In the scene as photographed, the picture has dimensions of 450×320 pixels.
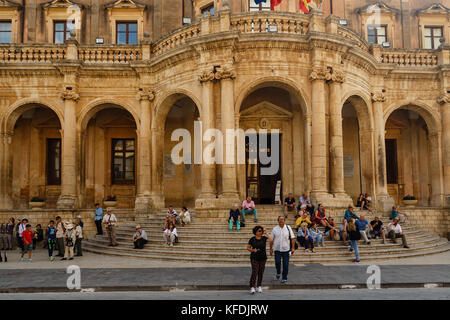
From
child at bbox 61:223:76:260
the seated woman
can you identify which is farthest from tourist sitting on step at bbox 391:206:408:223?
child at bbox 61:223:76:260

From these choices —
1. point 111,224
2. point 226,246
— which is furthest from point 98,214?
point 226,246

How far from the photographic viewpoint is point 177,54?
60.5 ft

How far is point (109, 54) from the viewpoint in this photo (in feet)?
68.2

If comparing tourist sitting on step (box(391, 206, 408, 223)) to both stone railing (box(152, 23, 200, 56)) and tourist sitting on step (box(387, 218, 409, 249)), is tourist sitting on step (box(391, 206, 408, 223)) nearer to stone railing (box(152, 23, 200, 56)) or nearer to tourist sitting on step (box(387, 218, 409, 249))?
tourist sitting on step (box(387, 218, 409, 249))

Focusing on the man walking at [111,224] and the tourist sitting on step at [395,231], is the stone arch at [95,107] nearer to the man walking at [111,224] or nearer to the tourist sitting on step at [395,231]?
the man walking at [111,224]

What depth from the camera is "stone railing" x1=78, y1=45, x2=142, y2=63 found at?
20672mm

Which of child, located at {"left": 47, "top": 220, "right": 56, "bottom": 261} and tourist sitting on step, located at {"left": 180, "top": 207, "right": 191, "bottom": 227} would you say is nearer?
child, located at {"left": 47, "top": 220, "right": 56, "bottom": 261}

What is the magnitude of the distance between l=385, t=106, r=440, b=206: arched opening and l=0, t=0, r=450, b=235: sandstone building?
0.08 metres

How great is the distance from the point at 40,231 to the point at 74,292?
10.4m

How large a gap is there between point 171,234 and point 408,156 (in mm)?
16090

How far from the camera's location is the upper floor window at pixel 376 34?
963 inches

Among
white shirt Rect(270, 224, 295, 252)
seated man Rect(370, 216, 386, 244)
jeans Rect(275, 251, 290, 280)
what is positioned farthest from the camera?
seated man Rect(370, 216, 386, 244)

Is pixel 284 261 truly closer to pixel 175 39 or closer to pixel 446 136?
pixel 175 39
